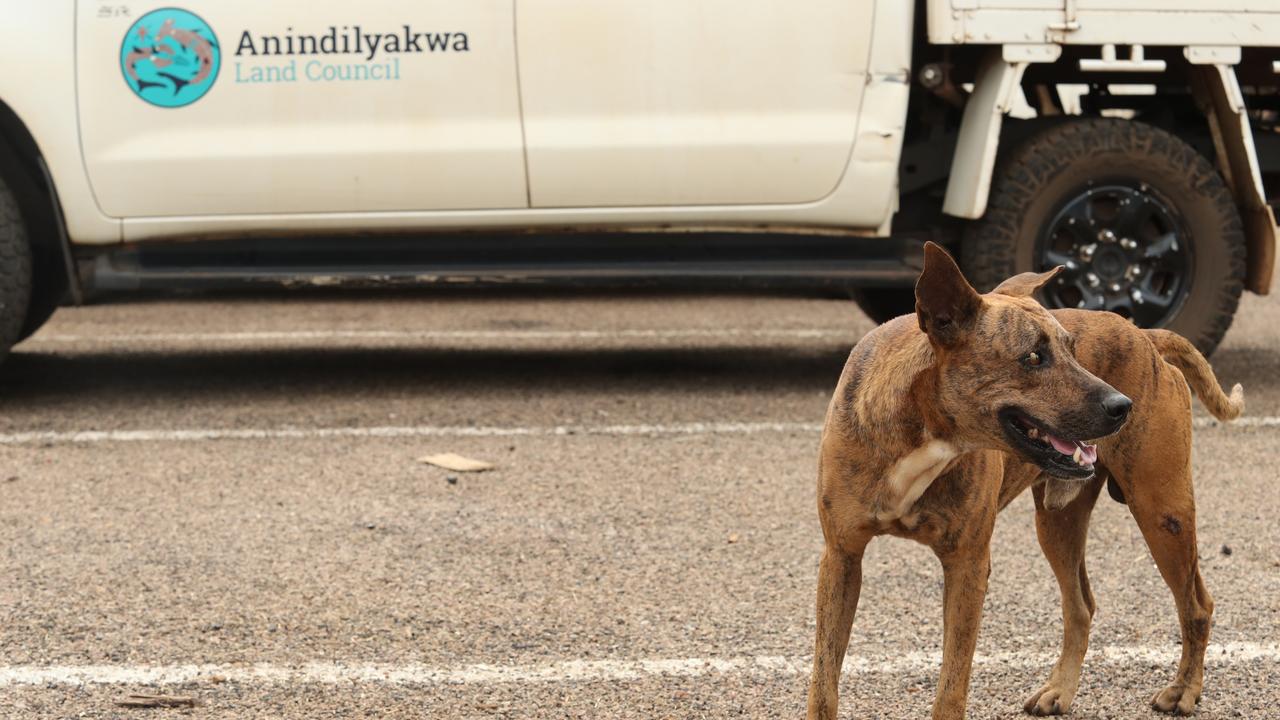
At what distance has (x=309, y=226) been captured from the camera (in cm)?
711

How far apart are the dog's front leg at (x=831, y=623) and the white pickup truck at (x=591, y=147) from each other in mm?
3978

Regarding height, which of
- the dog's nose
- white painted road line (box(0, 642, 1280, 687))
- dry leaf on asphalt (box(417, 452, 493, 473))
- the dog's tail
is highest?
the dog's nose

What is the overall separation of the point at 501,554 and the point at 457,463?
1226 millimetres

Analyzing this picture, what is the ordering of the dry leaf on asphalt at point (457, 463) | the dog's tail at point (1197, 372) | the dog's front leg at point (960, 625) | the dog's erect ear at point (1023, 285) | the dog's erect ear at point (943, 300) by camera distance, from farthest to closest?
1. the dry leaf on asphalt at point (457, 463)
2. the dog's tail at point (1197, 372)
3. the dog's erect ear at point (1023, 285)
4. the dog's front leg at point (960, 625)
5. the dog's erect ear at point (943, 300)

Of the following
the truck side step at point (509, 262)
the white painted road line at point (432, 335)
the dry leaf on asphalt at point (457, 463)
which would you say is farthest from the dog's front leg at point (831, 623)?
the white painted road line at point (432, 335)

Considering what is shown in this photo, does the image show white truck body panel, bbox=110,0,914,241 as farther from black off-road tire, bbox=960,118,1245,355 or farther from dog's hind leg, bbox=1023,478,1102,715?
dog's hind leg, bbox=1023,478,1102,715

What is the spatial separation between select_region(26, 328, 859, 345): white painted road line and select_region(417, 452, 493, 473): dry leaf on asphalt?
321 cm

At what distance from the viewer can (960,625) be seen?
3225 millimetres

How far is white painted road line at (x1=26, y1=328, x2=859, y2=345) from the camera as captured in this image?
9438mm

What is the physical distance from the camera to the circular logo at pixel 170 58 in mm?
6777

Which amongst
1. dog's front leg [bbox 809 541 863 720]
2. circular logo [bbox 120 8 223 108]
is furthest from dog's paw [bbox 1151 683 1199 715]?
circular logo [bbox 120 8 223 108]

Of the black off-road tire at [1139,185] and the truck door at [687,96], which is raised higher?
the truck door at [687,96]

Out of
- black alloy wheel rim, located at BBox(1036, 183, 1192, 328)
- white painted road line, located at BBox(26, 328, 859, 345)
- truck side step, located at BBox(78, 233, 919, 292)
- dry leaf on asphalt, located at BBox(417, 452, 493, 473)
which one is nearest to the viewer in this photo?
dry leaf on asphalt, located at BBox(417, 452, 493, 473)

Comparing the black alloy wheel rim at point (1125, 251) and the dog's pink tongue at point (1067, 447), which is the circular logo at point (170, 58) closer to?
the black alloy wheel rim at point (1125, 251)
